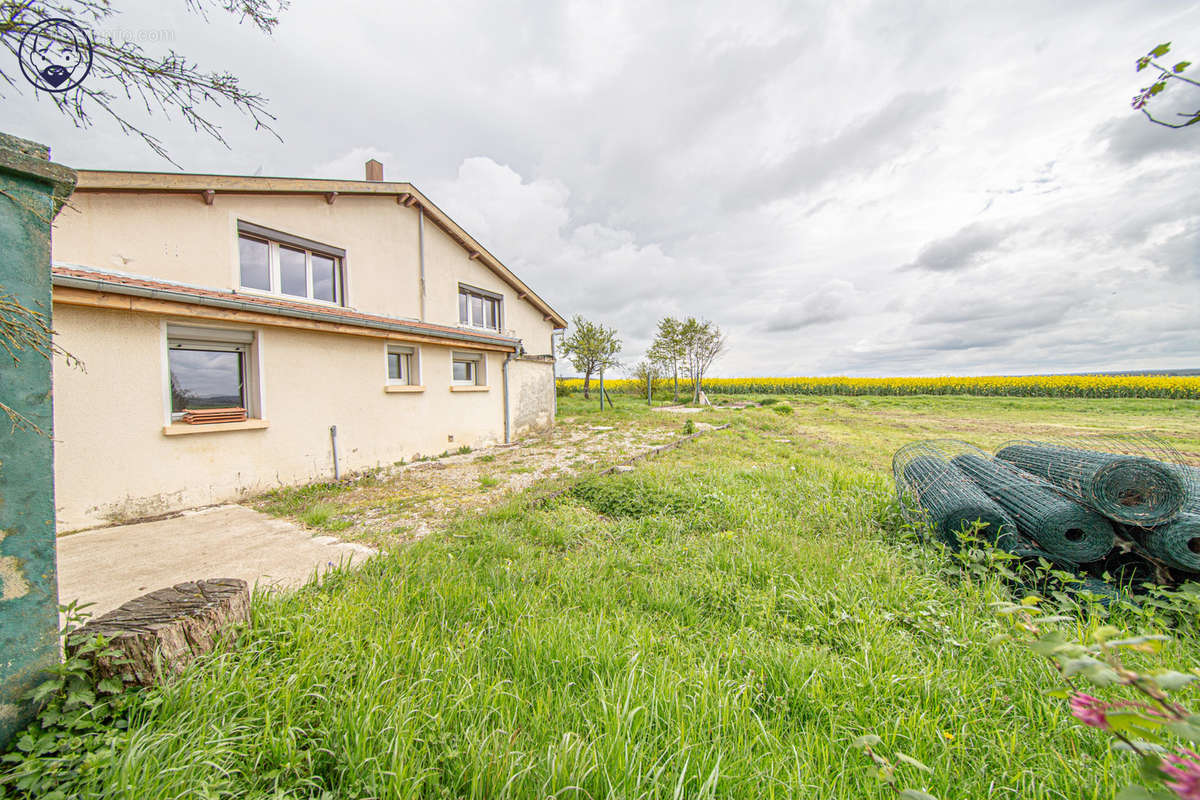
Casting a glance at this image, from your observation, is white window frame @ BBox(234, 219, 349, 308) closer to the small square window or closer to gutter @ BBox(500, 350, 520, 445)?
the small square window

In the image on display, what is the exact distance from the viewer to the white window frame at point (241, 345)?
18.0 feet

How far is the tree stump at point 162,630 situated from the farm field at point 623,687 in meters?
0.13

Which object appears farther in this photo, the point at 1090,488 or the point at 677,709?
the point at 1090,488

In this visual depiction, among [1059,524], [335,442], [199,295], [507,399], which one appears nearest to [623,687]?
[1059,524]

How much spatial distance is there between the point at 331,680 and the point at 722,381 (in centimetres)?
4133

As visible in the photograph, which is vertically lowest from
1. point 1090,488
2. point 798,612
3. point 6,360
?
point 798,612

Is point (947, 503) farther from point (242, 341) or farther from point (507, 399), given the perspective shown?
point (507, 399)

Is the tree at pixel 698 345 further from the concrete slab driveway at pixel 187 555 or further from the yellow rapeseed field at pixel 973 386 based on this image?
the concrete slab driveway at pixel 187 555

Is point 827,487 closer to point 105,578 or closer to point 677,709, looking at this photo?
point 677,709

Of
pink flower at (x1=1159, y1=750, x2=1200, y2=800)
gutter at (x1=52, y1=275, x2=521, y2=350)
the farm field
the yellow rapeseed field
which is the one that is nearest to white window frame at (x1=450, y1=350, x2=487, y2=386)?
gutter at (x1=52, y1=275, x2=521, y2=350)

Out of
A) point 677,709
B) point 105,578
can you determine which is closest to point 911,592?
point 677,709

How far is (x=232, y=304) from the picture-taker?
219 inches

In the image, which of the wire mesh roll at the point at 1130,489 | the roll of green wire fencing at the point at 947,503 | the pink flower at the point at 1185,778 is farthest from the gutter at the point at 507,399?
the pink flower at the point at 1185,778

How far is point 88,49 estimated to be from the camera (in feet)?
6.49
